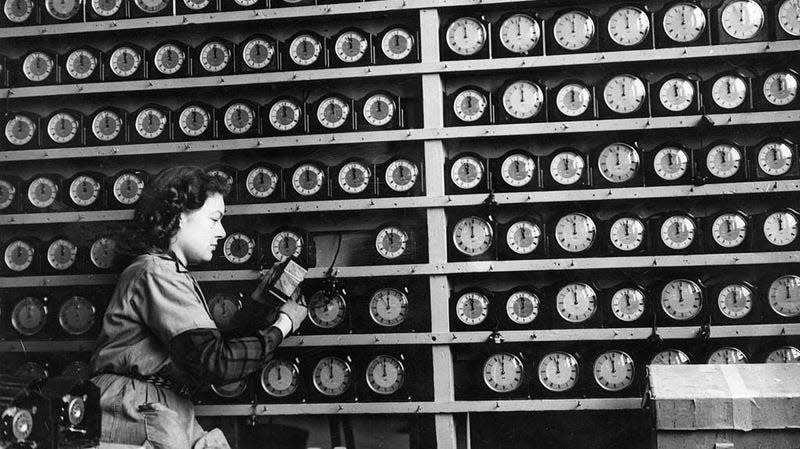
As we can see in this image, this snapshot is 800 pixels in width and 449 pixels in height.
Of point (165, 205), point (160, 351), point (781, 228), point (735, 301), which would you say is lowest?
point (735, 301)

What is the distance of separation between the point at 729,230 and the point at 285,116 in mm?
2357

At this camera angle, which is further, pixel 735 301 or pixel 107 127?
pixel 107 127

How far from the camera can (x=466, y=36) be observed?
3971 millimetres

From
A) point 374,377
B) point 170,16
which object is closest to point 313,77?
point 170,16

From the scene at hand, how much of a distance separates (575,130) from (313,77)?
4.52ft

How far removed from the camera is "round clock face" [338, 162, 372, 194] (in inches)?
156

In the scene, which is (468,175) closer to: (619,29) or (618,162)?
(618,162)

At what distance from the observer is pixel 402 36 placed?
13.0 feet

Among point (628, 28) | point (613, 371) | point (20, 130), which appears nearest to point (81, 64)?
point (20, 130)

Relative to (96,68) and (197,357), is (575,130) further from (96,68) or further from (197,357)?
(96,68)

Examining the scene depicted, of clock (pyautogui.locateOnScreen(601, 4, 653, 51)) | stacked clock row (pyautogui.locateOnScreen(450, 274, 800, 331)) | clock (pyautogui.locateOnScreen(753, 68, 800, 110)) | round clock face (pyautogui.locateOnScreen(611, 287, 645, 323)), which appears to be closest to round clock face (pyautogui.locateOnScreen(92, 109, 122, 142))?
stacked clock row (pyautogui.locateOnScreen(450, 274, 800, 331))

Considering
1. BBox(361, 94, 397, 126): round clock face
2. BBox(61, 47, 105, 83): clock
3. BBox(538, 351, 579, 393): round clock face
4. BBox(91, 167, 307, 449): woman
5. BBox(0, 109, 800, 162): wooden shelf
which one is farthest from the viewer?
BBox(61, 47, 105, 83): clock

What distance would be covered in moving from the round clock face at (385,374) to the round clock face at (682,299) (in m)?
1.39

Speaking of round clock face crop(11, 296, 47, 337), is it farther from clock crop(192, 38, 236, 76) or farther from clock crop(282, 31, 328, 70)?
clock crop(282, 31, 328, 70)
